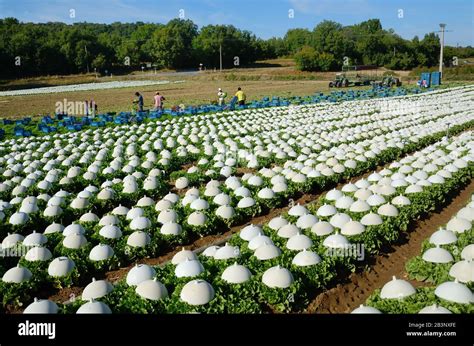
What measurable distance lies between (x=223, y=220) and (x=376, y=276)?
4655mm

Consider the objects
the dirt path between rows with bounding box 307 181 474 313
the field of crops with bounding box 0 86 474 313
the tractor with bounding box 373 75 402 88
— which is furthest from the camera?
the tractor with bounding box 373 75 402 88

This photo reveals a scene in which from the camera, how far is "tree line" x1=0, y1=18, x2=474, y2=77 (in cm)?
8081

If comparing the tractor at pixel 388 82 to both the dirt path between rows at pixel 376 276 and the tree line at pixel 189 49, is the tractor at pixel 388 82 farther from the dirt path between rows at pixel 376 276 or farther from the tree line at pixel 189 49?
the dirt path between rows at pixel 376 276

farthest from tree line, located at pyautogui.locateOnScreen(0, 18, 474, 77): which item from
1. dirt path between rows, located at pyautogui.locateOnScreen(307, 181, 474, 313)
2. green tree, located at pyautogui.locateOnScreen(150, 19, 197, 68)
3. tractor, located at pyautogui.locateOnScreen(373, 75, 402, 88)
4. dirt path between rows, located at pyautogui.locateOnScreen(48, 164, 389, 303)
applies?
dirt path between rows, located at pyautogui.locateOnScreen(307, 181, 474, 313)

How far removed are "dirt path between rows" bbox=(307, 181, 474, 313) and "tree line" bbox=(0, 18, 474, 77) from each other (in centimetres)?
7081

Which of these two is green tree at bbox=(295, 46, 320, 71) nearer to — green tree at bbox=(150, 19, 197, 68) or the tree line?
the tree line

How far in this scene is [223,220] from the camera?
1305cm

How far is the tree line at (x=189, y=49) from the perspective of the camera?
265 feet

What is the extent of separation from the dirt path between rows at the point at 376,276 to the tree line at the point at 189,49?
70.8m

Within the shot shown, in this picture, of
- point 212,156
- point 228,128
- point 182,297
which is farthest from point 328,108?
point 182,297

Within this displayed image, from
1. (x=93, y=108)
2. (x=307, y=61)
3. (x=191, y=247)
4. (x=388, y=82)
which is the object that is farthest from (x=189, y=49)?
(x=191, y=247)

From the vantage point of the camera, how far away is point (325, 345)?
607 cm

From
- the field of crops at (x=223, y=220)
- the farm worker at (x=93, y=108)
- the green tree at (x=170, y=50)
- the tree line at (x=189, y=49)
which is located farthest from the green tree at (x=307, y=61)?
the field of crops at (x=223, y=220)

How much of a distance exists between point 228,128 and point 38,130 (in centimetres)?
1229
